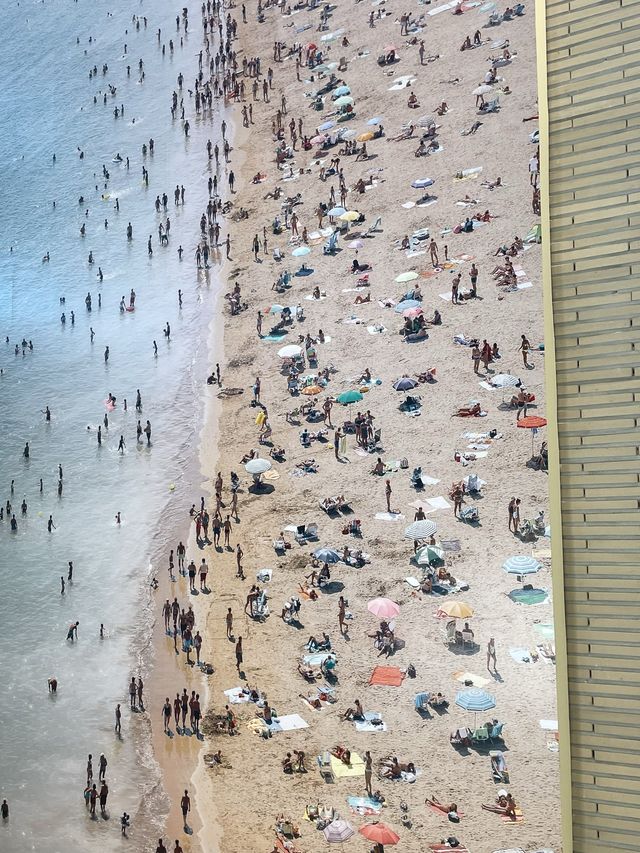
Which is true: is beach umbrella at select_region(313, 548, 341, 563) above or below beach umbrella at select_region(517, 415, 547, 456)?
below

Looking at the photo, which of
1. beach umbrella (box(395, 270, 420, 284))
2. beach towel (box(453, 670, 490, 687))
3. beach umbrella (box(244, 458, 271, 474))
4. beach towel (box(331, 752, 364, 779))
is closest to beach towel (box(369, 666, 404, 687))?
beach towel (box(453, 670, 490, 687))

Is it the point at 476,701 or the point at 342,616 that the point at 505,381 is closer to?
the point at 342,616

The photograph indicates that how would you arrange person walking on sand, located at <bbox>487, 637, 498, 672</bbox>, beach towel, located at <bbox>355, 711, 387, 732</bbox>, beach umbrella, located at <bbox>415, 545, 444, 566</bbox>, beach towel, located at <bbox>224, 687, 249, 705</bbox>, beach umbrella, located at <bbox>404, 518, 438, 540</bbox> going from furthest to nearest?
beach umbrella, located at <bbox>404, 518, 438, 540</bbox>, beach umbrella, located at <bbox>415, 545, 444, 566</bbox>, beach towel, located at <bbox>224, 687, 249, 705</bbox>, person walking on sand, located at <bbox>487, 637, 498, 672</bbox>, beach towel, located at <bbox>355, 711, 387, 732</bbox>

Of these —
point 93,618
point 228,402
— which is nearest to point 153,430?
point 228,402

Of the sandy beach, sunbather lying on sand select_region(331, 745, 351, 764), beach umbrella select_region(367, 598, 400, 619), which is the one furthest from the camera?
beach umbrella select_region(367, 598, 400, 619)

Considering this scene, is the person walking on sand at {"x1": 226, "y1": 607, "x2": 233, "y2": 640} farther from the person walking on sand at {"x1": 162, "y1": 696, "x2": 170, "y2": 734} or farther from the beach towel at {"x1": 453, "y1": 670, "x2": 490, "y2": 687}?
the beach towel at {"x1": 453, "y1": 670, "x2": 490, "y2": 687}

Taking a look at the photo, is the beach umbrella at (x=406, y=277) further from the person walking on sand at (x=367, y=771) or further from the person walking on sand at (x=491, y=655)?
the person walking on sand at (x=367, y=771)

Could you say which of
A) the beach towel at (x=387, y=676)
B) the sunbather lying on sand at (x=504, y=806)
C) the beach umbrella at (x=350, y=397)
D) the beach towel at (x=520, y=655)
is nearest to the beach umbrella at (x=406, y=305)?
the beach umbrella at (x=350, y=397)
